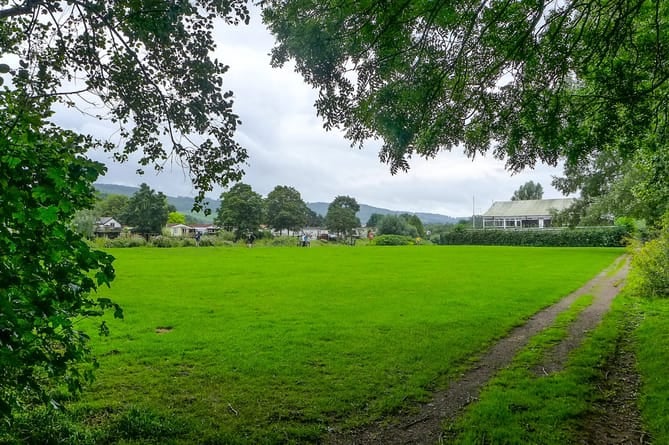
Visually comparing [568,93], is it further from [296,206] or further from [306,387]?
[296,206]

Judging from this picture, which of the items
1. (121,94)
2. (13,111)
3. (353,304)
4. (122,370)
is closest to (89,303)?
(13,111)

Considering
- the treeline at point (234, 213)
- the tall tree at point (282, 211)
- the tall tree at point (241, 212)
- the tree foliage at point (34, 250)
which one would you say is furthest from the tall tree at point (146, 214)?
the tree foliage at point (34, 250)

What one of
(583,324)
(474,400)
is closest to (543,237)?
(583,324)

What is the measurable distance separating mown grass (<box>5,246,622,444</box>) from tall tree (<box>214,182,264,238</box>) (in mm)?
43215

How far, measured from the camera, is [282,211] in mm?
73438

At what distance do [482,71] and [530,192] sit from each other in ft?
358

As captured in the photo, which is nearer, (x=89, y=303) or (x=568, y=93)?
(x=89, y=303)

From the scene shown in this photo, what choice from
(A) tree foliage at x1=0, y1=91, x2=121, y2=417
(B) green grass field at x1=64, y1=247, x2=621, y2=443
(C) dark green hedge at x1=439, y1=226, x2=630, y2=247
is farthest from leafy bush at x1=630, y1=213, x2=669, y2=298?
(C) dark green hedge at x1=439, y1=226, x2=630, y2=247

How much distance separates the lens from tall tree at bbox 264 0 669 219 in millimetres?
4996

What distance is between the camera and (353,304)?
1211cm

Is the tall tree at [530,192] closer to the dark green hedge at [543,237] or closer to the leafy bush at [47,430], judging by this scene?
the dark green hedge at [543,237]

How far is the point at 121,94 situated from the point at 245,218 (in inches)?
2185

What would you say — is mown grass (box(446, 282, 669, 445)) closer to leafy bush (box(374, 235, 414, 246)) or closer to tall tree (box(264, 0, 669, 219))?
tall tree (box(264, 0, 669, 219))

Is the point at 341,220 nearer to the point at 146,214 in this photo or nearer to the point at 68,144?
the point at 146,214
